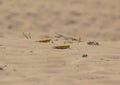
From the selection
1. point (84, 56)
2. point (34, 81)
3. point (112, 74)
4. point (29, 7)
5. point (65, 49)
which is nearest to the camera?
point (34, 81)

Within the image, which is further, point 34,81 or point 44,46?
point 44,46

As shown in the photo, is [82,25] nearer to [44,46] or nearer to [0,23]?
[0,23]

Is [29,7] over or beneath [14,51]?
over

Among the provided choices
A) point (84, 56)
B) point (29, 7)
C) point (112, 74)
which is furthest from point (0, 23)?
point (112, 74)

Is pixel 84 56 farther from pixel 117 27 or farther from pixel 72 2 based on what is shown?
pixel 72 2

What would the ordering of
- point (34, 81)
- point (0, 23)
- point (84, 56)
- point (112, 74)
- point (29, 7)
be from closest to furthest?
point (34, 81), point (112, 74), point (84, 56), point (0, 23), point (29, 7)

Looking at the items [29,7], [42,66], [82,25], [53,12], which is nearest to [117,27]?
[82,25]
